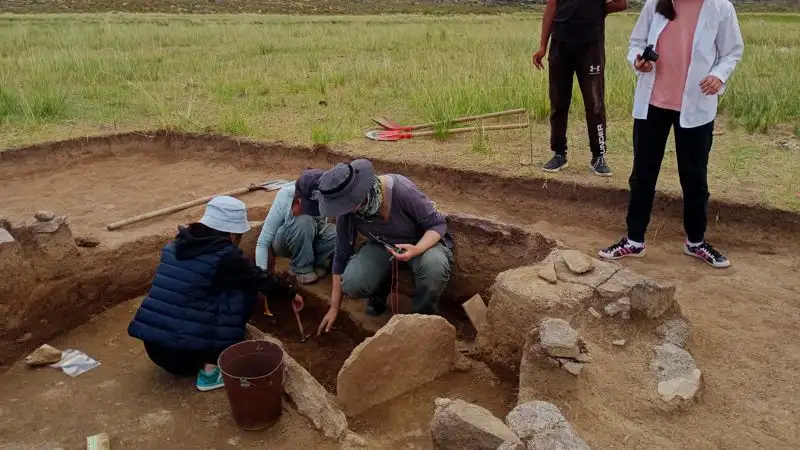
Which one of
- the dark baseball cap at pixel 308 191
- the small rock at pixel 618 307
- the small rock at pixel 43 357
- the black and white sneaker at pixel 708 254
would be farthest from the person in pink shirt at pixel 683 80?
the small rock at pixel 43 357

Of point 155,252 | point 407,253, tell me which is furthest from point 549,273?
point 155,252

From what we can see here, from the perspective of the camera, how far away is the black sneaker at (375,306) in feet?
13.4

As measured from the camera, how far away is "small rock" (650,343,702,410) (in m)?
2.72

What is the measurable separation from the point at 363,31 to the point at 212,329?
577 inches

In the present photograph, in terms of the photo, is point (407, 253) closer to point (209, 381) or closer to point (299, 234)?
point (299, 234)

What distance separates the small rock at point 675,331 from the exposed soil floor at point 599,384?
0.25 ft

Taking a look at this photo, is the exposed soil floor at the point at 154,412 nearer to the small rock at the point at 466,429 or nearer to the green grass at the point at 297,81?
the small rock at the point at 466,429

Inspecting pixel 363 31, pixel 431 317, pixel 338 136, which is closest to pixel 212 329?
pixel 431 317

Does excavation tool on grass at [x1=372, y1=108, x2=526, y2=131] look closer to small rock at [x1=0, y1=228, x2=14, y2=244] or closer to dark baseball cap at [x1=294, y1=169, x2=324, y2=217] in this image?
dark baseball cap at [x1=294, y1=169, x2=324, y2=217]

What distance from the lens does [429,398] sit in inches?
130

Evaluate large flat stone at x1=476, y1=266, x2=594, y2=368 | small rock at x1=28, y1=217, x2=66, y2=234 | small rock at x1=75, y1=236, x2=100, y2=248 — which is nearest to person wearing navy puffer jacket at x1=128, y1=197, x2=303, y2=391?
large flat stone at x1=476, y1=266, x2=594, y2=368

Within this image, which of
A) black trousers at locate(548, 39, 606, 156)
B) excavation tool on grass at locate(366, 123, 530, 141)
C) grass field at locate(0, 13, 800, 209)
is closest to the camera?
black trousers at locate(548, 39, 606, 156)

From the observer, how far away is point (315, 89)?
29.6ft

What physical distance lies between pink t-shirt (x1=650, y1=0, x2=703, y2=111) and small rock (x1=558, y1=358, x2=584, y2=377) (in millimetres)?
1664
